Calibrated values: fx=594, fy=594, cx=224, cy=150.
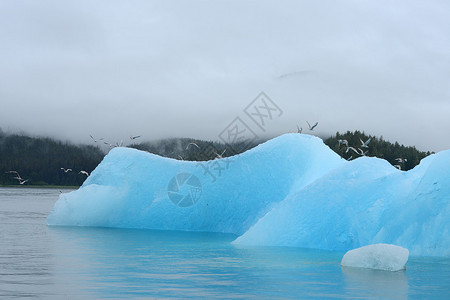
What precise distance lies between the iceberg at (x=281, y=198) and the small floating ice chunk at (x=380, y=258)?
272cm

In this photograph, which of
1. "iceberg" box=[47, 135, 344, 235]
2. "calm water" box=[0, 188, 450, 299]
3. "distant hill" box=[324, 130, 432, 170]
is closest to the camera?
"calm water" box=[0, 188, 450, 299]

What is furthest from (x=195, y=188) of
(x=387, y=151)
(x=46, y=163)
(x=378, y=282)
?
(x=46, y=163)

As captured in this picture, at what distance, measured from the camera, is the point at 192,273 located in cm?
1295

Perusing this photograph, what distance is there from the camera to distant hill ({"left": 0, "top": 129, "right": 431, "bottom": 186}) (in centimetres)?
8838

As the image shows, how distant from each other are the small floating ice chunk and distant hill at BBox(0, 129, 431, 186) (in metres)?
46.1

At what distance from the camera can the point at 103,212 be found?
27.1m

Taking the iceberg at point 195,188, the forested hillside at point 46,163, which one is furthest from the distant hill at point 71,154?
the iceberg at point 195,188

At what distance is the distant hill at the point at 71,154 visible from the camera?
8838cm

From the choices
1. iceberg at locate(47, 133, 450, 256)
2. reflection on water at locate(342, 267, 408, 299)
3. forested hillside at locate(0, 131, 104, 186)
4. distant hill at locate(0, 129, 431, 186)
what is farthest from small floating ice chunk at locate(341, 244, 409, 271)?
forested hillside at locate(0, 131, 104, 186)

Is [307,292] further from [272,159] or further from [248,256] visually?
[272,159]

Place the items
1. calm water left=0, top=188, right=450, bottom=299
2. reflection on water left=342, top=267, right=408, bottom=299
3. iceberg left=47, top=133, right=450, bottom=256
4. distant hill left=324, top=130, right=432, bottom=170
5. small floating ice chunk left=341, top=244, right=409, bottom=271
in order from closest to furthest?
calm water left=0, top=188, right=450, bottom=299
reflection on water left=342, top=267, right=408, bottom=299
small floating ice chunk left=341, top=244, right=409, bottom=271
iceberg left=47, top=133, right=450, bottom=256
distant hill left=324, top=130, right=432, bottom=170

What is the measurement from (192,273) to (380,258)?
14.6 ft

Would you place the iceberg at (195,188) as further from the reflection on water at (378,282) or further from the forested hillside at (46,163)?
the forested hillside at (46,163)

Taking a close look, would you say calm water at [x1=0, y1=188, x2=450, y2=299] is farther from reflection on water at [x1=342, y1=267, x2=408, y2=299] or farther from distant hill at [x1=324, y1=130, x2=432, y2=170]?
distant hill at [x1=324, y1=130, x2=432, y2=170]
